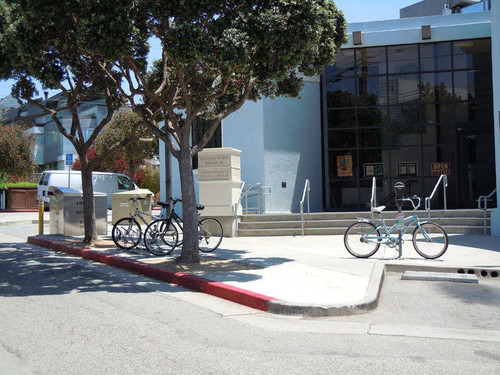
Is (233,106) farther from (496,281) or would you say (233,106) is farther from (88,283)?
(496,281)

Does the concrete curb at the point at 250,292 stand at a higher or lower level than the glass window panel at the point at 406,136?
lower

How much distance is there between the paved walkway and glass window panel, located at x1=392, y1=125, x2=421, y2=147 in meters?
5.44

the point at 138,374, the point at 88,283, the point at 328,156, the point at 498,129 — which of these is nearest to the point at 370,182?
the point at 328,156

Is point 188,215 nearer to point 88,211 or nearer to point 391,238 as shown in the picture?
point 391,238

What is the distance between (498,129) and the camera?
518 inches

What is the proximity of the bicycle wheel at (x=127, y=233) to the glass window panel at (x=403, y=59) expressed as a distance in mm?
11414

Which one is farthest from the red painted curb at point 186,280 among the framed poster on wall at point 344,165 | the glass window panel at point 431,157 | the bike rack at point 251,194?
the glass window panel at point 431,157

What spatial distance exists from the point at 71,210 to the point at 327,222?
7.84 metres

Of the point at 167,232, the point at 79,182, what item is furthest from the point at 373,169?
the point at 79,182

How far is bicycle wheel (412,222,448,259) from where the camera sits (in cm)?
979

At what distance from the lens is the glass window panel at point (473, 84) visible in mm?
17375

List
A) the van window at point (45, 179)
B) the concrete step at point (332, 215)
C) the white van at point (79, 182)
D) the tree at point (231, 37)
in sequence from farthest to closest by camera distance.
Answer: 1. the van window at point (45, 179)
2. the white van at point (79, 182)
3. the concrete step at point (332, 215)
4. the tree at point (231, 37)

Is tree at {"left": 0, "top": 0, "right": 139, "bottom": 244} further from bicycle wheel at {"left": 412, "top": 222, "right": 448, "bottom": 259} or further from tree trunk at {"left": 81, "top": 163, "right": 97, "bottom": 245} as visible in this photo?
bicycle wheel at {"left": 412, "top": 222, "right": 448, "bottom": 259}

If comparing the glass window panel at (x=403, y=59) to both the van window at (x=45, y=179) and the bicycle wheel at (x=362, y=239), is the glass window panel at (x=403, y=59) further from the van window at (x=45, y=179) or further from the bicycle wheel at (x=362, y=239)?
the van window at (x=45, y=179)
